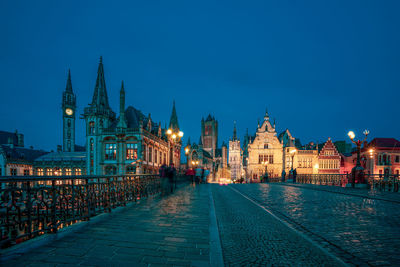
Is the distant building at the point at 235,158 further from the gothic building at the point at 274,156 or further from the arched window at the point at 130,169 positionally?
the arched window at the point at 130,169

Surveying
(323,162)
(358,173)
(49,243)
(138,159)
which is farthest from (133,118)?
(323,162)

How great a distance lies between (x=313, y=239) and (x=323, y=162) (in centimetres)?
5221

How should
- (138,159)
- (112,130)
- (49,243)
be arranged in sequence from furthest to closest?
(112,130) < (138,159) < (49,243)

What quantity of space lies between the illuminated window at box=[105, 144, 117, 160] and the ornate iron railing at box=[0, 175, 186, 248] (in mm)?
28833

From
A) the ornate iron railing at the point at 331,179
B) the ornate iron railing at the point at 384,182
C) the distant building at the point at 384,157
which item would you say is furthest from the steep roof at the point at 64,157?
the distant building at the point at 384,157

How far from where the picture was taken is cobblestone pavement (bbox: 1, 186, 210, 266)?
11.2ft

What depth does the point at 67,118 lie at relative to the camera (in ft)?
245

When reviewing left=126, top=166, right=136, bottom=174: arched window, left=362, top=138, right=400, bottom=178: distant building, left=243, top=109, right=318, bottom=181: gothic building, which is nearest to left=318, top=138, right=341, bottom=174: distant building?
left=243, top=109, right=318, bottom=181: gothic building

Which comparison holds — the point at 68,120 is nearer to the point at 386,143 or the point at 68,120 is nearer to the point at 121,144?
the point at 121,144

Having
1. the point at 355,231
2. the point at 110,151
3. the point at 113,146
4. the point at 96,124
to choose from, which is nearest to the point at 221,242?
the point at 355,231

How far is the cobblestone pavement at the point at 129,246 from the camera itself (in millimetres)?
3408

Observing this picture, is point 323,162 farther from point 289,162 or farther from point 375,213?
point 375,213

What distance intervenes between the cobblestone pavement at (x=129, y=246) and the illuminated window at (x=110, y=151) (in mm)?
33173

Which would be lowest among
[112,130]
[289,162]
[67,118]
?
[289,162]
